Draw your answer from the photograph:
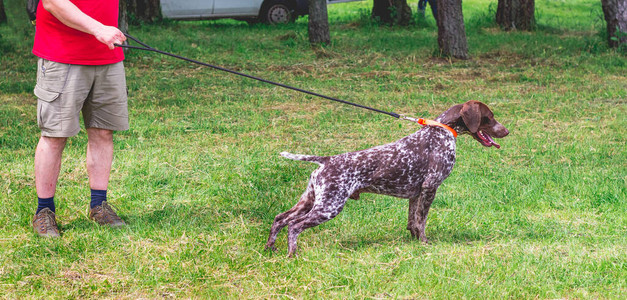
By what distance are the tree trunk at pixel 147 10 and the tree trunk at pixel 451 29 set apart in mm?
8064

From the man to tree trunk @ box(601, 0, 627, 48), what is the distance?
32.8 feet

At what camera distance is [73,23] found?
4.06 m

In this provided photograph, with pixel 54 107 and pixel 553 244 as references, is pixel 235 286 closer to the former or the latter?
pixel 54 107

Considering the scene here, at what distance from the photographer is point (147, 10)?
1692 cm

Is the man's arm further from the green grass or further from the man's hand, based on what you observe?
the green grass

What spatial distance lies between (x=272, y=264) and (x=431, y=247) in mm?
998

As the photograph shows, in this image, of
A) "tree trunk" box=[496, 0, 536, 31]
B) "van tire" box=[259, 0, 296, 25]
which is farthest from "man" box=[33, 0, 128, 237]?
"van tire" box=[259, 0, 296, 25]

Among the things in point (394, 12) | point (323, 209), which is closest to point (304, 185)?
point (323, 209)

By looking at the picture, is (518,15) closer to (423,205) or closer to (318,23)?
(318,23)

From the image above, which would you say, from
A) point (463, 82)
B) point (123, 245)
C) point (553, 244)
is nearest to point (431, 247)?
point (553, 244)

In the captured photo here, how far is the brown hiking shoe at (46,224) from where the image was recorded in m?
4.31

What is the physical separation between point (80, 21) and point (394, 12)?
13.4 metres

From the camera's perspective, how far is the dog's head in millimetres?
4156

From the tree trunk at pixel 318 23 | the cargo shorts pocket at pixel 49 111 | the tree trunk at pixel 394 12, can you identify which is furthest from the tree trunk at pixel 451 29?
the cargo shorts pocket at pixel 49 111
